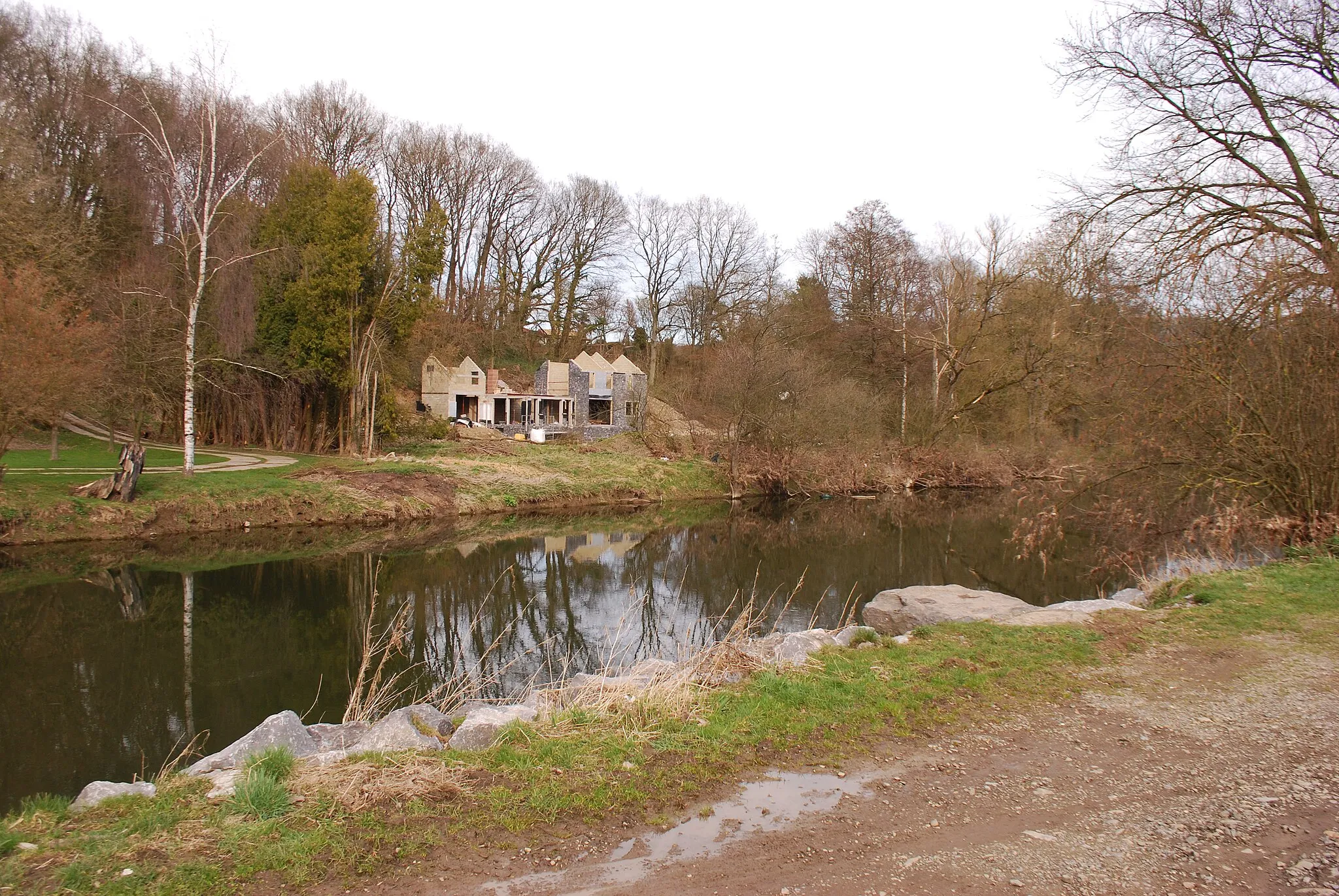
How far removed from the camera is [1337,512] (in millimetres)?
10250

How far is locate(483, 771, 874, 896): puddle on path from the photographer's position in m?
3.42

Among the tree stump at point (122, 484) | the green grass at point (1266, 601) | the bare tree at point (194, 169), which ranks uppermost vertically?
the bare tree at point (194, 169)

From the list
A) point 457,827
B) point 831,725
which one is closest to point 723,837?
point 457,827

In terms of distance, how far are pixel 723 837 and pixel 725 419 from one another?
2605 cm

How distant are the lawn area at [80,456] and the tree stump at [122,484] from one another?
5.23 ft

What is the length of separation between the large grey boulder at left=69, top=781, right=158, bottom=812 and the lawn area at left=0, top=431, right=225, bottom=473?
1565 cm

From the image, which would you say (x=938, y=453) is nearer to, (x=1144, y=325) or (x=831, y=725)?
(x=1144, y=325)

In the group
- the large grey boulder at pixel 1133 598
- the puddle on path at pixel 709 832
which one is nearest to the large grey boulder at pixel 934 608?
the large grey boulder at pixel 1133 598

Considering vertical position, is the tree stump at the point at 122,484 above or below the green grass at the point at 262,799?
above

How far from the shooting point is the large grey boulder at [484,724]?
200 inches

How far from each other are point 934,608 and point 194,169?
25936mm

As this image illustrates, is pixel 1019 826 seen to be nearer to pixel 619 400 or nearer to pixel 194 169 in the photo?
pixel 194 169

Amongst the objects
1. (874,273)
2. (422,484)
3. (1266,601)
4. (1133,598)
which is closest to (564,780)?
(1266,601)

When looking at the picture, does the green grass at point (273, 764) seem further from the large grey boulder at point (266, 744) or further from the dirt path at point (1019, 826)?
the dirt path at point (1019, 826)
